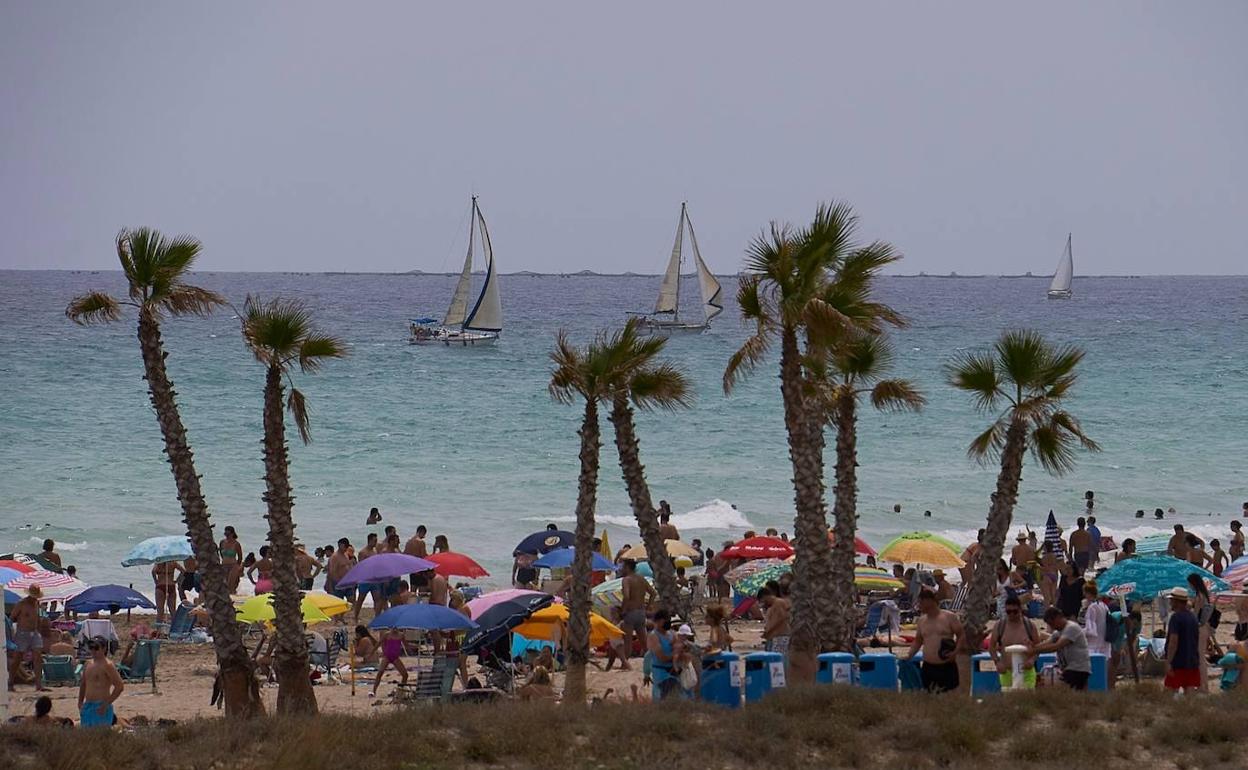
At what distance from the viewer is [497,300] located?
263 ft

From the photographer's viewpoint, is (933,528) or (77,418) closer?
(933,528)

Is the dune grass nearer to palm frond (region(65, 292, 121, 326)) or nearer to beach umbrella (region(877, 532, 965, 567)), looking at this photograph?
palm frond (region(65, 292, 121, 326))

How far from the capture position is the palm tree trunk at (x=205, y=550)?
14.4m

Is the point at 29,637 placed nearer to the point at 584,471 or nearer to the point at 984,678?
the point at 584,471

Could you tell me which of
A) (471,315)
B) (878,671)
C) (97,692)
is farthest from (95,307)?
(471,315)

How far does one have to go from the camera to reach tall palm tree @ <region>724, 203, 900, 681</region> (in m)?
15.0

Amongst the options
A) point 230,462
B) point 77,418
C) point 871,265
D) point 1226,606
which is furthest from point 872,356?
point 77,418

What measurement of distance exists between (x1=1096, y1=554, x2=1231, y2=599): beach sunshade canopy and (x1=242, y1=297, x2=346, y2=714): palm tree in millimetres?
9373

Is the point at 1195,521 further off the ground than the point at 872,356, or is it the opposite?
the point at 872,356

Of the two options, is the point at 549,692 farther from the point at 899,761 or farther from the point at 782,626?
the point at 899,761

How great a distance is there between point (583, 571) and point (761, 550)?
7.79 metres

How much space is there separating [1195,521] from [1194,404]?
27.1 metres

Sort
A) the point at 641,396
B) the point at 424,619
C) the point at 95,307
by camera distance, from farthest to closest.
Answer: the point at 424,619, the point at 641,396, the point at 95,307

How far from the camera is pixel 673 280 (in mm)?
88188
